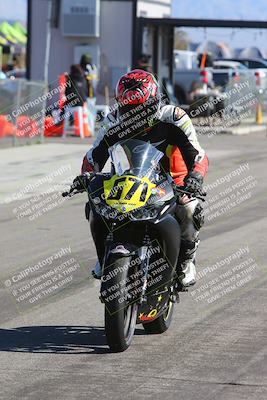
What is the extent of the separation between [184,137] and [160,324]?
1310 millimetres

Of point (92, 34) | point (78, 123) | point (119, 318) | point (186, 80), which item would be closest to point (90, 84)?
point (78, 123)

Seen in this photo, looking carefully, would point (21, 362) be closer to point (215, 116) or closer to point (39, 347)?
point (39, 347)

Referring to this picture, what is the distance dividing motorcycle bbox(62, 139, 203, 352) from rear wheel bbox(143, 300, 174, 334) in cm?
36

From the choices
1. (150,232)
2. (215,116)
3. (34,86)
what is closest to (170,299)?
(150,232)

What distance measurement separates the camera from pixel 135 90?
667cm

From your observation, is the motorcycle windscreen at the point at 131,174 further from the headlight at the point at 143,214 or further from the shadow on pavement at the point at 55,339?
the shadow on pavement at the point at 55,339

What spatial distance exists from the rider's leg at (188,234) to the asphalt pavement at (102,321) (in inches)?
17.0

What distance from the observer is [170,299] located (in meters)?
7.12

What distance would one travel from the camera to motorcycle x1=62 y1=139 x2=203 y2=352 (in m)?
6.32

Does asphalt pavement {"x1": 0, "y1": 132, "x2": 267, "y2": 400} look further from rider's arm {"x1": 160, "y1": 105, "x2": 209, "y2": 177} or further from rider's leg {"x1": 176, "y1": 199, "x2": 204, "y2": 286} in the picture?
rider's arm {"x1": 160, "y1": 105, "x2": 209, "y2": 177}

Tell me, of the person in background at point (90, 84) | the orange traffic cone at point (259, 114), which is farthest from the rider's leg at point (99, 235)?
the orange traffic cone at point (259, 114)

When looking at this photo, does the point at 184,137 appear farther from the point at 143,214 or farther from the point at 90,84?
the point at 90,84

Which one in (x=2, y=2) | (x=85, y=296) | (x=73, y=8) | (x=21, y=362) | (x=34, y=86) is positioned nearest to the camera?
(x=21, y=362)

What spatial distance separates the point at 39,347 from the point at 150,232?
1.10 m
